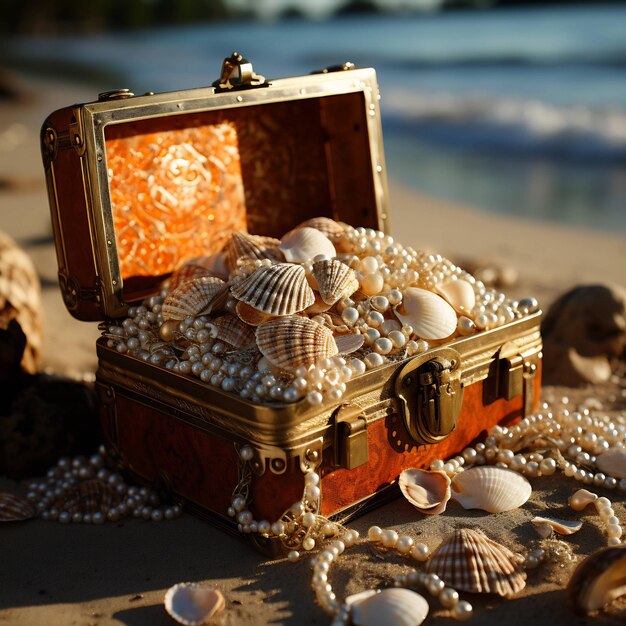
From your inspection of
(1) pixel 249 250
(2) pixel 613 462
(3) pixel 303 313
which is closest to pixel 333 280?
(3) pixel 303 313

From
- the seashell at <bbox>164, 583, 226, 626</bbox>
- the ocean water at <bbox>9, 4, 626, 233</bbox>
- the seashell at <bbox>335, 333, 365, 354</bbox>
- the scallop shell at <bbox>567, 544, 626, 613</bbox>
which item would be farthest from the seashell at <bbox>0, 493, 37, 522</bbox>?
the ocean water at <bbox>9, 4, 626, 233</bbox>

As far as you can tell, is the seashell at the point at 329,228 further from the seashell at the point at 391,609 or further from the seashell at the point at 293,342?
the seashell at the point at 391,609

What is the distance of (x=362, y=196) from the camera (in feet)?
10.1

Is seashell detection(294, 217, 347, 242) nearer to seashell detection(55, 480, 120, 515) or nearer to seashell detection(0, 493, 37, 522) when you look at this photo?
seashell detection(55, 480, 120, 515)

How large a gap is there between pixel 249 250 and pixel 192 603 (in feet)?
3.77

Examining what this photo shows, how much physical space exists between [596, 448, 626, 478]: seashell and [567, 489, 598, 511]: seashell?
0.20m

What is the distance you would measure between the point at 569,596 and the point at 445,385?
0.67 metres

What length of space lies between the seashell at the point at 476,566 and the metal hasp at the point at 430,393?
0.39 metres

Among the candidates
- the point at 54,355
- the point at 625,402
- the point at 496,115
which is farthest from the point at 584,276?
the point at 496,115

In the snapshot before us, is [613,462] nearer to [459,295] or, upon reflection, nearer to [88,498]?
[459,295]

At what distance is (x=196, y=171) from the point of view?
9.44 ft

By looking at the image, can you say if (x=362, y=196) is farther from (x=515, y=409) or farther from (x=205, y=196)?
(x=515, y=409)

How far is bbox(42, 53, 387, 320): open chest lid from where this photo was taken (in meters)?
2.38

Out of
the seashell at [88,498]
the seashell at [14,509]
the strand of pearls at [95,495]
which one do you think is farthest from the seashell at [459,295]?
the seashell at [14,509]
